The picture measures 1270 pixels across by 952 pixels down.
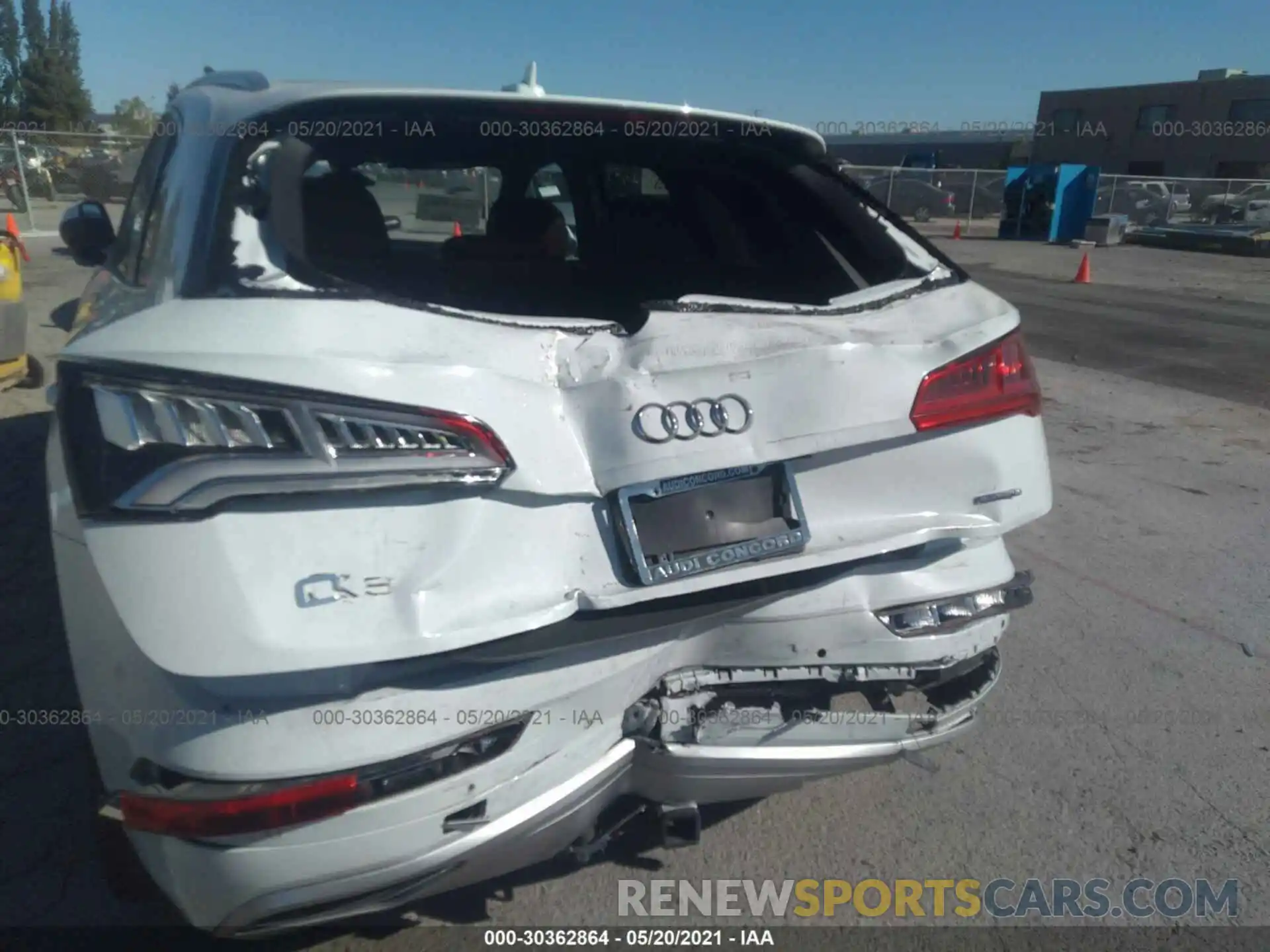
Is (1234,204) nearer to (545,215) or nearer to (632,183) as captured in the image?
(632,183)

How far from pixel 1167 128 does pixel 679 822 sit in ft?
180

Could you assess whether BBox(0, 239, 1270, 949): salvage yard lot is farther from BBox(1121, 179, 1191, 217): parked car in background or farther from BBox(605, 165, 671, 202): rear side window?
BBox(1121, 179, 1191, 217): parked car in background

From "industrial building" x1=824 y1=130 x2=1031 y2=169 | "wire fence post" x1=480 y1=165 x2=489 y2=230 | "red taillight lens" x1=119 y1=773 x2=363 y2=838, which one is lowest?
"red taillight lens" x1=119 y1=773 x2=363 y2=838

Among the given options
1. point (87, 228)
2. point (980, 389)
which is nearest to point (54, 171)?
point (87, 228)

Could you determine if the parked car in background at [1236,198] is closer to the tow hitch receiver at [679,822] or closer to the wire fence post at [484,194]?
the wire fence post at [484,194]

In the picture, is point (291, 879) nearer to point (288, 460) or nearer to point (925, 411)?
point (288, 460)

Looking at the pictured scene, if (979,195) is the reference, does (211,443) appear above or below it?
above

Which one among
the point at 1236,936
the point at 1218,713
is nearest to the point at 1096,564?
the point at 1218,713

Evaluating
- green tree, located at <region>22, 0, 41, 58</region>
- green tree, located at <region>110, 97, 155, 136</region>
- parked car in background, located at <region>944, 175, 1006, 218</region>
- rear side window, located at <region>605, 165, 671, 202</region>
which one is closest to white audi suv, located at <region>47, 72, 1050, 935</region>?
rear side window, located at <region>605, 165, 671, 202</region>

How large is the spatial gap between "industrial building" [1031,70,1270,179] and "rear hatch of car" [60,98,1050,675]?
46.9 m

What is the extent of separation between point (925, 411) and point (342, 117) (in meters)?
1.43

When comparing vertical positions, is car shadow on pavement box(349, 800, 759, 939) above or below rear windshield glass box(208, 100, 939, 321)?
below

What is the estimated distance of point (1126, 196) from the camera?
29.9 metres

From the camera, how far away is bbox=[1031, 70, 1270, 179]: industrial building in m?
44.1
